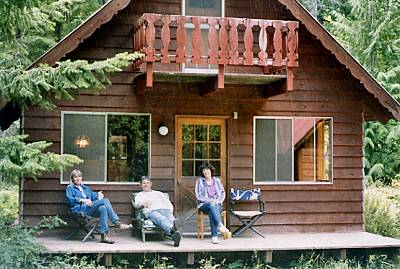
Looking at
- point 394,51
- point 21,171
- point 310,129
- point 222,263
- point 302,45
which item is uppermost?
point 394,51

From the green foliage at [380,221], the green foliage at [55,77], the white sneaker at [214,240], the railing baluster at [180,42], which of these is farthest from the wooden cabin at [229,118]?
the green foliage at [55,77]

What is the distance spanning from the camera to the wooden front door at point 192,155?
11.9 meters

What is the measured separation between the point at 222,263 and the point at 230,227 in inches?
62.6

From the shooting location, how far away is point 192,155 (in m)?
12.0

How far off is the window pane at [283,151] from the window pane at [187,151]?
1.48 meters

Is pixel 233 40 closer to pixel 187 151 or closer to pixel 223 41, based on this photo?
pixel 223 41

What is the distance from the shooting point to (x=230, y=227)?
11.9 m

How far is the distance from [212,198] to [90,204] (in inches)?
74.7

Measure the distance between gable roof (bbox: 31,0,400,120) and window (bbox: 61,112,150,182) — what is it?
129 centimetres

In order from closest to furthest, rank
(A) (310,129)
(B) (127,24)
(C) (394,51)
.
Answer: (B) (127,24)
(A) (310,129)
(C) (394,51)

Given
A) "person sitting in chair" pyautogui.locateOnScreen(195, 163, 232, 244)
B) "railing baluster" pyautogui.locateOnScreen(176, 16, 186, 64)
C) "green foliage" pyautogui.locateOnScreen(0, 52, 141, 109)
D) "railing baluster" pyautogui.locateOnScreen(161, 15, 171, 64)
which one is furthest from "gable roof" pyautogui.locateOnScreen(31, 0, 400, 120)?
"person sitting in chair" pyautogui.locateOnScreen(195, 163, 232, 244)

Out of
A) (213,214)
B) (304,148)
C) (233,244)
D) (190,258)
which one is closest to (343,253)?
(233,244)

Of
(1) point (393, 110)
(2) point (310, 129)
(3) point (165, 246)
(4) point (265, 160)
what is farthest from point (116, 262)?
(1) point (393, 110)

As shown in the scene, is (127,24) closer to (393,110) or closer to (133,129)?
(133,129)
